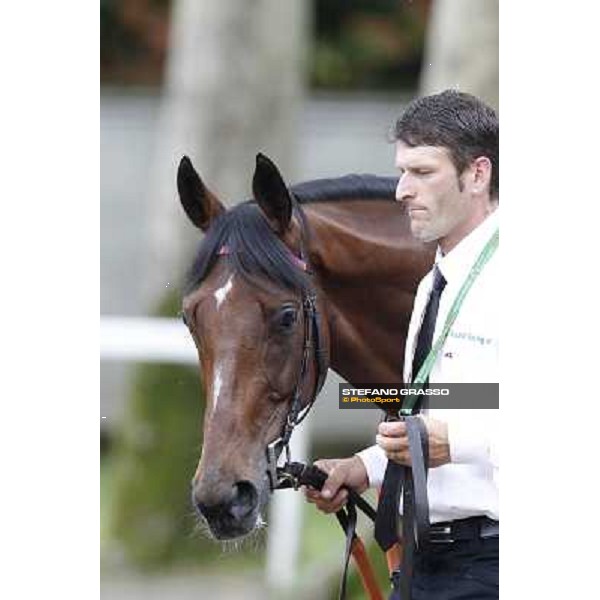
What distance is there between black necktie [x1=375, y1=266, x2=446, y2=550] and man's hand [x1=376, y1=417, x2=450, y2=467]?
0.04m

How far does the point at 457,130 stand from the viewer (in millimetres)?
2658

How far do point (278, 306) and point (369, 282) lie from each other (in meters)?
0.28

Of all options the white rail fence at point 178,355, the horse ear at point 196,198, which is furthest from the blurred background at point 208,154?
the horse ear at point 196,198

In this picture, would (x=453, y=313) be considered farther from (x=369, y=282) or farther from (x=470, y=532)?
(x=470, y=532)

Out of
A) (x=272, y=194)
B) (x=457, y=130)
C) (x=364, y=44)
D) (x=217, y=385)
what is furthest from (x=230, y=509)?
(x=364, y=44)

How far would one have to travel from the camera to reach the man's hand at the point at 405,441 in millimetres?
2555

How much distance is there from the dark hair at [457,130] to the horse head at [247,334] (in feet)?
0.80

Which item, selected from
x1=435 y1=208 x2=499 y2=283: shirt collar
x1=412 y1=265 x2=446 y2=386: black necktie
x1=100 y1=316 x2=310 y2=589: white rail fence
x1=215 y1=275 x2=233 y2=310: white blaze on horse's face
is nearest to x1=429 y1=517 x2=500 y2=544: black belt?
x1=412 y1=265 x2=446 y2=386: black necktie

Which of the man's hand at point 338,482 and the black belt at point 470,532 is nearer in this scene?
the black belt at point 470,532

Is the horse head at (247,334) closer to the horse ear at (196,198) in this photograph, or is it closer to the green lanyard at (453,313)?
the horse ear at (196,198)

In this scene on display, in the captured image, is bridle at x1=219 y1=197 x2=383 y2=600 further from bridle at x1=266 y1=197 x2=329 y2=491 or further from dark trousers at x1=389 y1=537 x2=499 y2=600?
dark trousers at x1=389 y1=537 x2=499 y2=600
